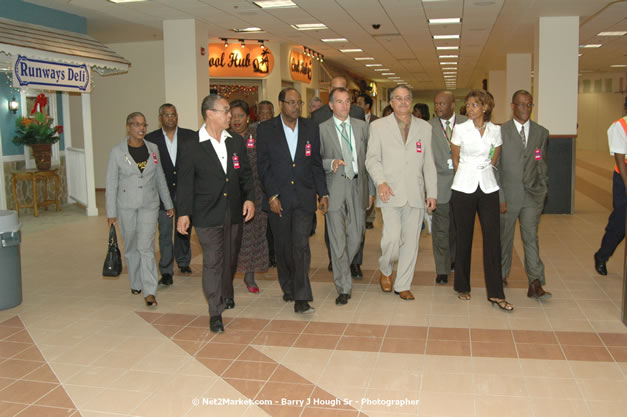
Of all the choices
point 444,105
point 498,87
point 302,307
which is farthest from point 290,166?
point 498,87

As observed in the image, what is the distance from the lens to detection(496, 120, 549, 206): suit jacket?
523 centimetres

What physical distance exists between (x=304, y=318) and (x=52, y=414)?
212cm

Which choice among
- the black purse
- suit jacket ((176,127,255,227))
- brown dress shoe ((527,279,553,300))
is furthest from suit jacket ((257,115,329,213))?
brown dress shoe ((527,279,553,300))

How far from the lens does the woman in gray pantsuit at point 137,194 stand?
5.24 meters

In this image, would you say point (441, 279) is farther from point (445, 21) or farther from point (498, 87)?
point (498, 87)

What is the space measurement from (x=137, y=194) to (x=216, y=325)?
139cm

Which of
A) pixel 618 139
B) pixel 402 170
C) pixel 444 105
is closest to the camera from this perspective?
pixel 402 170

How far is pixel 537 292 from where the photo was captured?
17.7ft

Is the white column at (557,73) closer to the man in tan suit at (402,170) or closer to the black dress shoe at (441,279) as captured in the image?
the black dress shoe at (441,279)

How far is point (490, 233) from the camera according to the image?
5.06m

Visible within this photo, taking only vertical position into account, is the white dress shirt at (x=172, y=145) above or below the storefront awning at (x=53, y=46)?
below

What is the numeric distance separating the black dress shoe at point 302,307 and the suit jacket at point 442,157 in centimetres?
169

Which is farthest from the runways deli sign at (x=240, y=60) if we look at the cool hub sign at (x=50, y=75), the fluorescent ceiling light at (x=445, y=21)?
the cool hub sign at (x=50, y=75)

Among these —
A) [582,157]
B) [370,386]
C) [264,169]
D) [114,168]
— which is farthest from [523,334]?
[582,157]
